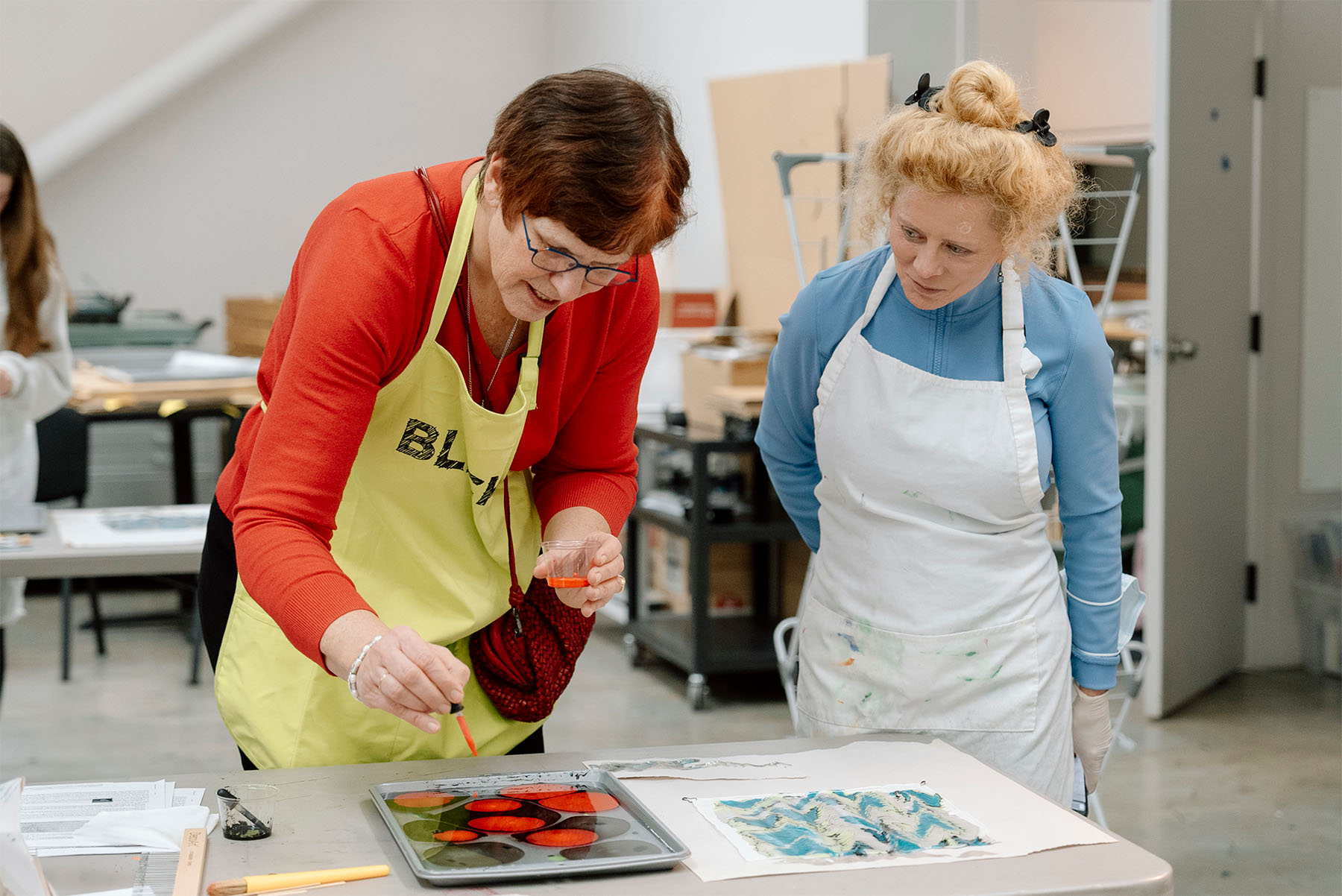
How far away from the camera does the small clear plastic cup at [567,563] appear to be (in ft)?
4.45

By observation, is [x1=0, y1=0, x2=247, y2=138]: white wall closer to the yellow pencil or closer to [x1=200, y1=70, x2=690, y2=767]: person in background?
[x1=200, y1=70, x2=690, y2=767]: person in background

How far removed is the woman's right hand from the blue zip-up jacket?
706mm

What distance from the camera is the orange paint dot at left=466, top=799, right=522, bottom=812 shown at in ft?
3.92

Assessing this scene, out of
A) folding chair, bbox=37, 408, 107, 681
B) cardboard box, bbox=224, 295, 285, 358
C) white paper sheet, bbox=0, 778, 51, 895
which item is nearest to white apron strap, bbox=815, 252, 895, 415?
white paper sheet, bbox=0, 778, 51, 895

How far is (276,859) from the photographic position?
1120 millimetres

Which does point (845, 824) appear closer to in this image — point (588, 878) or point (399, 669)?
point (588, 878)

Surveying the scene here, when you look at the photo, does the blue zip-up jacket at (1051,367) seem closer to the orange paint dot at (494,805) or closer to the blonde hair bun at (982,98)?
the blonde hair bun at (982,98)

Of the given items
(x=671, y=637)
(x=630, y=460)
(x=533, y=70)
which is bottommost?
(x=671, y=637)

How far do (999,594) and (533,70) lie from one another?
637 cm

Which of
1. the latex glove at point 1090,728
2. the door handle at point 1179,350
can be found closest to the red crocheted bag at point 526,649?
the latex glove at point 1090,728

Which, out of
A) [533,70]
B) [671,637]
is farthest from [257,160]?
[671,637]

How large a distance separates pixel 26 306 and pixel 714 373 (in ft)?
6.15

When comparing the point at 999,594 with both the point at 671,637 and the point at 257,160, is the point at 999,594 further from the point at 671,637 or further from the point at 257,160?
the point at 257,160

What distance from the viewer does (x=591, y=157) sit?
1169 mm
